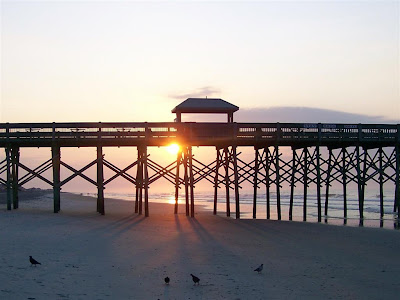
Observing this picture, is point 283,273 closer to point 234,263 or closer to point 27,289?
point 234,263

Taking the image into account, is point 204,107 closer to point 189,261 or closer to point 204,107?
point 204,107

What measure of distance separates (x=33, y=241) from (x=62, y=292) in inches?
250

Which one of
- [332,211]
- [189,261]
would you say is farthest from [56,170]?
[332,211]

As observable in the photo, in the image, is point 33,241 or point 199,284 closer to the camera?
point 199,284

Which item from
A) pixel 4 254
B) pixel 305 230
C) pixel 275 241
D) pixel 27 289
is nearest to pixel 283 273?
pixel 275 241

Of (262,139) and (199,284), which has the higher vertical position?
(262,139)

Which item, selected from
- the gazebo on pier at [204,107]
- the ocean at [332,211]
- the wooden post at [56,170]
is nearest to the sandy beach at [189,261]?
the wooden post at [56,170]

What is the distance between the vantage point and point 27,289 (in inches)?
429

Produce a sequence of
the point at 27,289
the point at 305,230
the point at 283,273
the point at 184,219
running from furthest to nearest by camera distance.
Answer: the point at 184,219
the point at 305,230
the point at 283,273
the point at 27,289

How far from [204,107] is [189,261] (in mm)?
15218

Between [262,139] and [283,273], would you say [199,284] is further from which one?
[262,139]

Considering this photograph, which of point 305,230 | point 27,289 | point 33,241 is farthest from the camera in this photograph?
point 305,230

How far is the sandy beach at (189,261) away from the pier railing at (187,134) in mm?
5208

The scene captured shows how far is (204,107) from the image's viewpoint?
2892 centimetres
